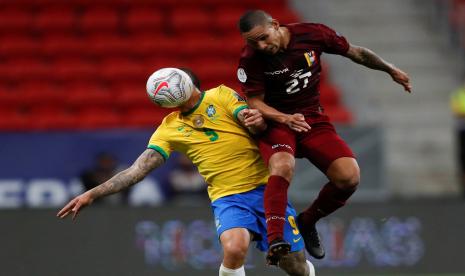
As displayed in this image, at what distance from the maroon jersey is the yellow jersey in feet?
0.95

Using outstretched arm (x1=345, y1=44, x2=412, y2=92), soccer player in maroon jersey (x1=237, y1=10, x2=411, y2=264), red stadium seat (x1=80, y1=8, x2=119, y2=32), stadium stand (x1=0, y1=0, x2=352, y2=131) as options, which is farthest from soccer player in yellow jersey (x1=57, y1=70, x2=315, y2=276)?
red stadium seat (x1=80, y1=8, x2=119, y2=32)

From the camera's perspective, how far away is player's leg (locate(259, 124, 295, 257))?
24.3 ft

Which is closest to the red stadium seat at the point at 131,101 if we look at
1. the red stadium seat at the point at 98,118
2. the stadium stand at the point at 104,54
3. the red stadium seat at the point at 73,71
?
the stadium stand at the point at 104,54

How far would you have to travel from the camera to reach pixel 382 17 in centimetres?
1692

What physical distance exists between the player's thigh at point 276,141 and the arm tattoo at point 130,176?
2.58ft

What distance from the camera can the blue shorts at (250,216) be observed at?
308 inches

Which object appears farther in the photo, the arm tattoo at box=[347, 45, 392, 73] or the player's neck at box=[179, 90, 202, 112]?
the arm tattoo at box=[347, 45, 392, 73]

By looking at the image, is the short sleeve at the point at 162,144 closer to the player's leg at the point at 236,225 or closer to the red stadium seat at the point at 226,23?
the player's leg at the point at 236,225

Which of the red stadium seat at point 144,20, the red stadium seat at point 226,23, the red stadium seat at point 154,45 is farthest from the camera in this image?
the red stadium seat at point 226,23

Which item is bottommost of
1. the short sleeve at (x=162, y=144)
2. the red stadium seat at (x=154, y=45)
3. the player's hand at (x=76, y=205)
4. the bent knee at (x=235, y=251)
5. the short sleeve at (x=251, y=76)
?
the bent knee at (x=235, y=251)

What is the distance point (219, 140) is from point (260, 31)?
1002mm

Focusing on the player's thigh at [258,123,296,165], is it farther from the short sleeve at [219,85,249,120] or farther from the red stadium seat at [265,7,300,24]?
the red stadium seat at [265,7,300,24]

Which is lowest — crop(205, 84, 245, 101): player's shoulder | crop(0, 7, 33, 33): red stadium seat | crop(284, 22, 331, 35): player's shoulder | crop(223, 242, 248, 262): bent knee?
crop(223, 242, 248, 262): bent knee

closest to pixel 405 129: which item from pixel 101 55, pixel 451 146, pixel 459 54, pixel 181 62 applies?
pixel 451 146
